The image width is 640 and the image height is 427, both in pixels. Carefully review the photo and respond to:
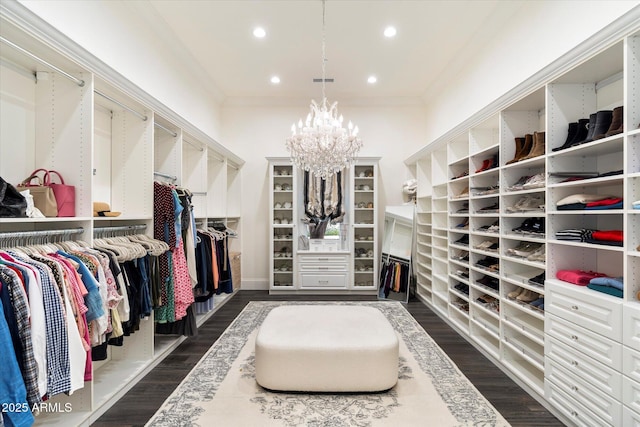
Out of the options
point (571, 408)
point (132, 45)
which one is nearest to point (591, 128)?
point (571, 408)

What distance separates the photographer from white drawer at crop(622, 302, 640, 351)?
1.57 meters

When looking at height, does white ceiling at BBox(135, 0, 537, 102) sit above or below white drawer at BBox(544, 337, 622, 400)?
above

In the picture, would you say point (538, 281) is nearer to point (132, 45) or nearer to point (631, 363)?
point (631, 363)

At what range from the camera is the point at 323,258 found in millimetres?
5191

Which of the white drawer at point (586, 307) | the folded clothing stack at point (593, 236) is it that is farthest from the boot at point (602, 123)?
the white drawer at point (586, 307)

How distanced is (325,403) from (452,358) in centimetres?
142

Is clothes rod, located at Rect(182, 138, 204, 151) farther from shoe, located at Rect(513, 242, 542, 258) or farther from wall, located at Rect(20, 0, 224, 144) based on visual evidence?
shoe, located at Rect(513, 242, 542, 258)

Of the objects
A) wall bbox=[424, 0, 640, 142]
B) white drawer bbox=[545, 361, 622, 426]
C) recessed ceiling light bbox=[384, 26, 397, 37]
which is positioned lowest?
white drawer bbox=[545, 361, 622, 426]

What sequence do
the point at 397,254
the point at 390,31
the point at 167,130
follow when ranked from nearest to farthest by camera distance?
the point at 167,130
the point at 390,31
the point at 397,254

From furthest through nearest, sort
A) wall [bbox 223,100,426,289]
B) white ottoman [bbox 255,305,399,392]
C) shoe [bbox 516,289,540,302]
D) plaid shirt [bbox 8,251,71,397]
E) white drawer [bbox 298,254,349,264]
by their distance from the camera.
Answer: wall [bbox 223,100,426,289] < white drawer [bbox 298,254,349,264] < shoe [bbox 516,289,540,302] < white ottoman [bbox 255,305,399,392] < plaid shirt [bbox 8,251,71,397]

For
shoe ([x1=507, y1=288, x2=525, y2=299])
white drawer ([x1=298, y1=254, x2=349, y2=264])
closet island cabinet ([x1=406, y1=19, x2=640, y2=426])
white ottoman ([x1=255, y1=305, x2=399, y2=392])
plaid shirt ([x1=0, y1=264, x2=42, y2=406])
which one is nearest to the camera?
plaid shirt ([x1=0, y1=264, x2=42, y2=406])

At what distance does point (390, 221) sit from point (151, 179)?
3.69 m

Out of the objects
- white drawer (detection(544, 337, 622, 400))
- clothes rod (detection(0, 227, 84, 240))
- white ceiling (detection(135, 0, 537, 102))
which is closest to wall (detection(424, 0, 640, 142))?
white ceiling (detection(135, 0, 537, 102))

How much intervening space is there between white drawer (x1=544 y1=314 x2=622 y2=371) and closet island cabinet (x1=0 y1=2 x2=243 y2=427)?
3087 millimetres
